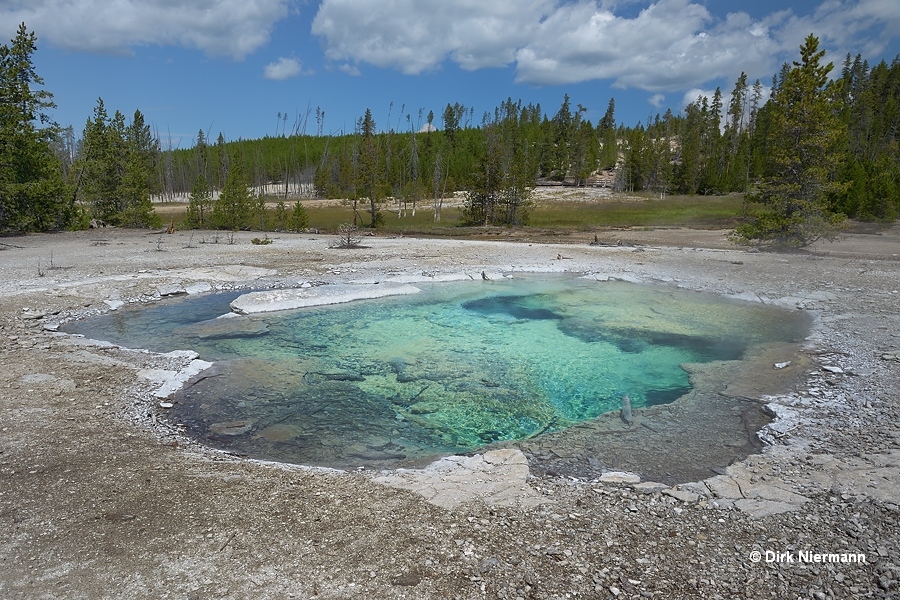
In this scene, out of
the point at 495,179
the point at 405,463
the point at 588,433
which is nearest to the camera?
the point at 405,463

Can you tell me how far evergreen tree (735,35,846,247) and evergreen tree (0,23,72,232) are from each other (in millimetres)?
35837

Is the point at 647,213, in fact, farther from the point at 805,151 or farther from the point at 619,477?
the point at 619,477

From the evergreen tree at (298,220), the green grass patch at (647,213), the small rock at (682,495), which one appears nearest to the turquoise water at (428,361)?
the small rock at (682,495)

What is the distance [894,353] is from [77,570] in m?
12.5

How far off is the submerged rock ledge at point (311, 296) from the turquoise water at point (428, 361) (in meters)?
0.43

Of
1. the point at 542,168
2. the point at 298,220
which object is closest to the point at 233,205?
the point at 298,220

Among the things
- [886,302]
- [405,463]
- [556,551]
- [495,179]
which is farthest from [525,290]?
[495,179]

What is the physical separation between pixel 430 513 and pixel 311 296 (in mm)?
11435

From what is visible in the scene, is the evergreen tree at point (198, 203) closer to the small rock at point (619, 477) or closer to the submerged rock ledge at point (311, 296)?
the submerged rock ledge at point (311, 296)

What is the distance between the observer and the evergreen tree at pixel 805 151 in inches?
924

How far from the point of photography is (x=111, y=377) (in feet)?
28.2

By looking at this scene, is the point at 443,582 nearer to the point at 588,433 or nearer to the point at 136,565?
the point at 136,565

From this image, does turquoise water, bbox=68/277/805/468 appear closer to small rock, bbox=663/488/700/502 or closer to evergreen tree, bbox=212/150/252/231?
small rock, bbox=663/488/700/502

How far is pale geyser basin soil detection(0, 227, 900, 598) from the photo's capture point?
12.9 ft
